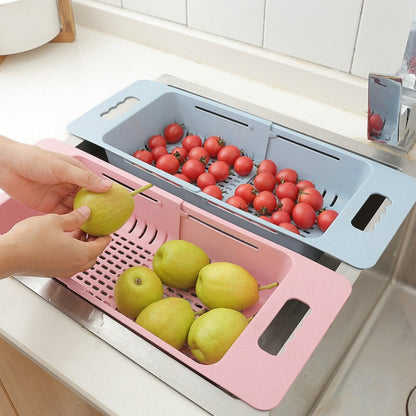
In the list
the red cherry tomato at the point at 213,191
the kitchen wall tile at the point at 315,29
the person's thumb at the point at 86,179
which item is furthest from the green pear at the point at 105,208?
the kitchen wall tile at the point at 315,29

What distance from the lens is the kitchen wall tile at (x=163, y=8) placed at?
122cm

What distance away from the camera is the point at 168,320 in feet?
2.25

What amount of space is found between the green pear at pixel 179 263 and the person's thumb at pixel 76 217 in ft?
0.50

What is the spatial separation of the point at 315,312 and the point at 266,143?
44 cm

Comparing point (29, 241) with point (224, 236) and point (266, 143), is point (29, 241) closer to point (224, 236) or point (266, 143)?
point (224, 236)

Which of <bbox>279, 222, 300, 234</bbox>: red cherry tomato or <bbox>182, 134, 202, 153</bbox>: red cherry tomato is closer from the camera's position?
<bbox>279, 222, 300, 234</bbox>: red cherry tomato

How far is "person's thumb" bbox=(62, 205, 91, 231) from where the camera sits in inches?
25.6

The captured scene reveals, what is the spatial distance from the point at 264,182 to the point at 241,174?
0.26ft

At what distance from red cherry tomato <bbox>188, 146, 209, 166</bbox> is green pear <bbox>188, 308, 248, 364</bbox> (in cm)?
41

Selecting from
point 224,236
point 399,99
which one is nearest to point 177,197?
point 224,236

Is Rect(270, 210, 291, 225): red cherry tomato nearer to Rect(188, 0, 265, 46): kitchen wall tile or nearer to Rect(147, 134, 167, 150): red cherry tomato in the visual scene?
Rect(147, 134, 167, 150): red cherry tomato

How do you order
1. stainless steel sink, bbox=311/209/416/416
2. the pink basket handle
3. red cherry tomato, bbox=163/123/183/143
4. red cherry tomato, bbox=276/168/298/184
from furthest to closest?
red cherry tomato, bbox=163/123/183/143, red cherry tomato, bbox=276/168/298/184, stainless steel sink, bbox=311/209/416/416, the pink basket handle

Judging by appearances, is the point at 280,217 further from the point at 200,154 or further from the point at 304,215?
the point at 200,154

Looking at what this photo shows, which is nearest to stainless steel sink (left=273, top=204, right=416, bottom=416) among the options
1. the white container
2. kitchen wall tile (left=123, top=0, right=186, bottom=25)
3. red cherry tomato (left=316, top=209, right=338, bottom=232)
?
red cherry tomato (left=316, top=209, right=338, bottom=232)
